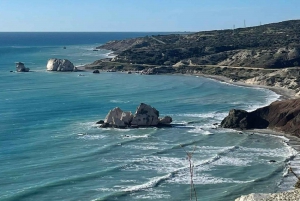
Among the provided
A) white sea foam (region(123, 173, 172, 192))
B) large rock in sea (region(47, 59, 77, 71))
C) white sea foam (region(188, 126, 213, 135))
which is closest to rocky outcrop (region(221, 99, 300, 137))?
white sea foam (region(188, 126, 213, 135))

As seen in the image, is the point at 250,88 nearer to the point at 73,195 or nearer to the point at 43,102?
the point at 43,102

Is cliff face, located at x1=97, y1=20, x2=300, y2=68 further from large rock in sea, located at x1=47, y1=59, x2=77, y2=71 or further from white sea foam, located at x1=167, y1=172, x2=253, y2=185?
white sea foam, located at x1=167, y1=172, x2=253, y2=185

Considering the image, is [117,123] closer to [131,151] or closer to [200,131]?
[200,131]

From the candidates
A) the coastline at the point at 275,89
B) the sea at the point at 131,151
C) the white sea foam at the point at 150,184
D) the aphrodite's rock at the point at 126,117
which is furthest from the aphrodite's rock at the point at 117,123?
the coastline at the point at 275,89

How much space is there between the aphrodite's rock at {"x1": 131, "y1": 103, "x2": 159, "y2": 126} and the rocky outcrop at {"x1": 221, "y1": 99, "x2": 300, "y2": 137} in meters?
9.13

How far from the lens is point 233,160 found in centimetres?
5503

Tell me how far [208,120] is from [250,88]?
38.8 meters

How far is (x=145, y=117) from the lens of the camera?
7106cm

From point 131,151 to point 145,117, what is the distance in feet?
42.3

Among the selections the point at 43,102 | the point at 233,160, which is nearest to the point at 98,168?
the point at 233,160

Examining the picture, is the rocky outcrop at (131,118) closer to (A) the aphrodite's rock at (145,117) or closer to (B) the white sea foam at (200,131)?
(A) the aphrodite's rock at (145,117)

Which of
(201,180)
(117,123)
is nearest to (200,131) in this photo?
(117,123)

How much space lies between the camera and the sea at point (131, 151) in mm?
45750

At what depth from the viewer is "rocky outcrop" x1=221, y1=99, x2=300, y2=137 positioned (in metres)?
68.8
